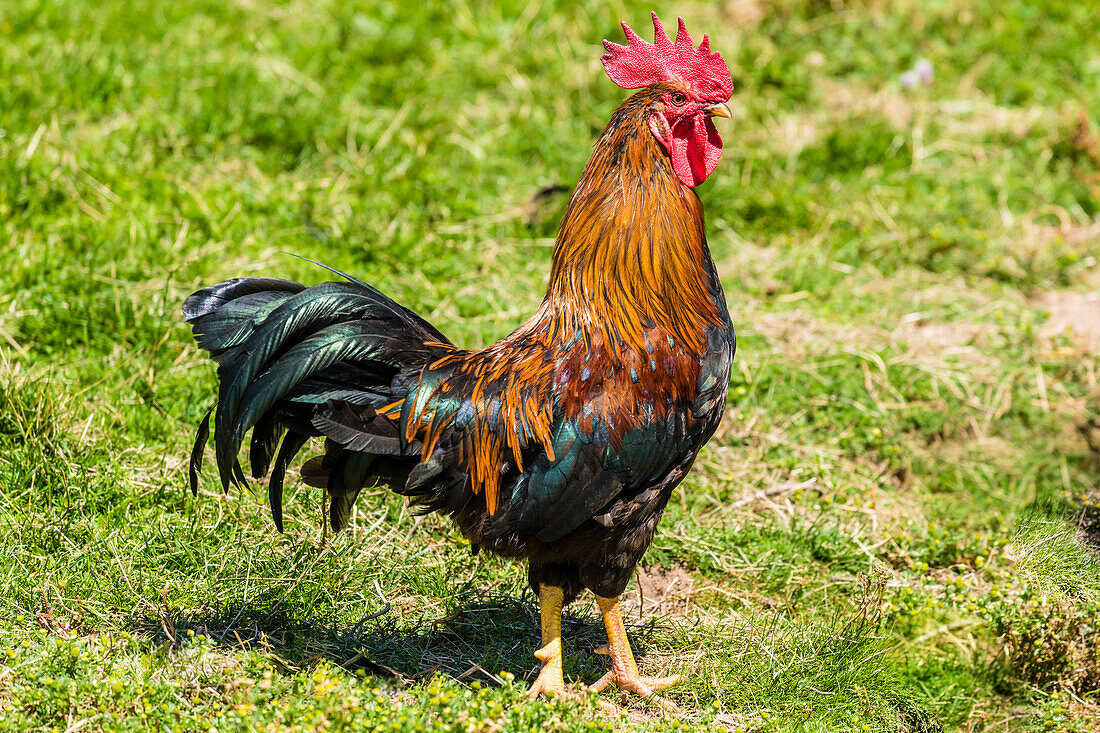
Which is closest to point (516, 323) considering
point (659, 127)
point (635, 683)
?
point (659, 127)

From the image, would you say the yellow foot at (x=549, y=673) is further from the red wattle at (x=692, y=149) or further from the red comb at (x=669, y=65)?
the red comb at (x=669, y=65)

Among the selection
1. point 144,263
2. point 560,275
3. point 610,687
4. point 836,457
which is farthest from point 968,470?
point 144,263

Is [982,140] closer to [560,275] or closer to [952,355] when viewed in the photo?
[952,355]

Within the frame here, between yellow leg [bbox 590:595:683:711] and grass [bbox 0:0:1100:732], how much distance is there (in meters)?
0.09

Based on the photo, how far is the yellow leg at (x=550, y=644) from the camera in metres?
3.55

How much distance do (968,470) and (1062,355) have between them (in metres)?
1.00

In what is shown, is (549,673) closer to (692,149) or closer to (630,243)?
(630,243)

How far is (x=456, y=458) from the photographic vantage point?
3.24 m

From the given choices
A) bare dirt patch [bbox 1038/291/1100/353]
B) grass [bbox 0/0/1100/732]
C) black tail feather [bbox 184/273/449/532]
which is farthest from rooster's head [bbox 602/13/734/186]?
bare dirt patch [bbox 1038/291/1100/353]

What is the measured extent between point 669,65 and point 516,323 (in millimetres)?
2231

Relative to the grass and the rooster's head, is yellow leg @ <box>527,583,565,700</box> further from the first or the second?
the rooster's head

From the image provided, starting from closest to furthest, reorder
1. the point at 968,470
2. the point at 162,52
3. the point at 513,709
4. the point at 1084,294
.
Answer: the point at 513,709, the point at 968,470, the point at 1084,294, the point at 162,52

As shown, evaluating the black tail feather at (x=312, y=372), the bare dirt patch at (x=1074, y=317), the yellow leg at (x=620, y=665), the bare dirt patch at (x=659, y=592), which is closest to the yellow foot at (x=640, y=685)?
the yellow leg at (x=620, y=665)

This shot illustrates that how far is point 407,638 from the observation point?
3.84 metres
